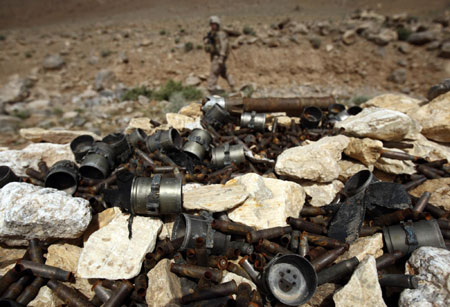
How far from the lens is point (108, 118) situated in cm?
1084

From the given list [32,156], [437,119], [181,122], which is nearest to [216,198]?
[181,122]

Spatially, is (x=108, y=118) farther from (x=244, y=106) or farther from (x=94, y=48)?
(x=94, y=48)

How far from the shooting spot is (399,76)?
47.2 ft

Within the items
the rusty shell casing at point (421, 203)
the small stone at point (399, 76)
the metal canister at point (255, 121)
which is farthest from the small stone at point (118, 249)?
the small stone at point (399, 76)

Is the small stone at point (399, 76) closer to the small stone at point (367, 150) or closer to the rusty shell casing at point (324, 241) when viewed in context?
the small stone at point (367, 150)

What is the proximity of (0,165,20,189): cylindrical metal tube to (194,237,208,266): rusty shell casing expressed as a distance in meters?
4.28

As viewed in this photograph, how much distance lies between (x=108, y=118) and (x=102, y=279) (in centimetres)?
879

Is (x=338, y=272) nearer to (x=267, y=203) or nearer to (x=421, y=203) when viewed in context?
(x=267, y=203)

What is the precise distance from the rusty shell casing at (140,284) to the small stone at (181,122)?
457 centimetres

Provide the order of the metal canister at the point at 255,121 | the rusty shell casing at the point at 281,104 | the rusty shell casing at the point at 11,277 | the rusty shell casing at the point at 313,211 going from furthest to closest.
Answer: the rusty shell casing at the point at 281,104, the metal canister at the point at 255,121, the rusty shell casing at the point at 313,211, the rusty shell casing at the point at 11,277

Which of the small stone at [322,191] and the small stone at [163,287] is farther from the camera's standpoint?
the small stone at [322,191]

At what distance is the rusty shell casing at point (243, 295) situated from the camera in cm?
302

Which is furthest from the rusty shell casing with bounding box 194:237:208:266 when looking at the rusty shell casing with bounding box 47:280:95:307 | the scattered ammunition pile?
the rusty shell casing with bounding box 47:280:95:307

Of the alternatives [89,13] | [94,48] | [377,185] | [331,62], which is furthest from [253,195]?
[89,13]
